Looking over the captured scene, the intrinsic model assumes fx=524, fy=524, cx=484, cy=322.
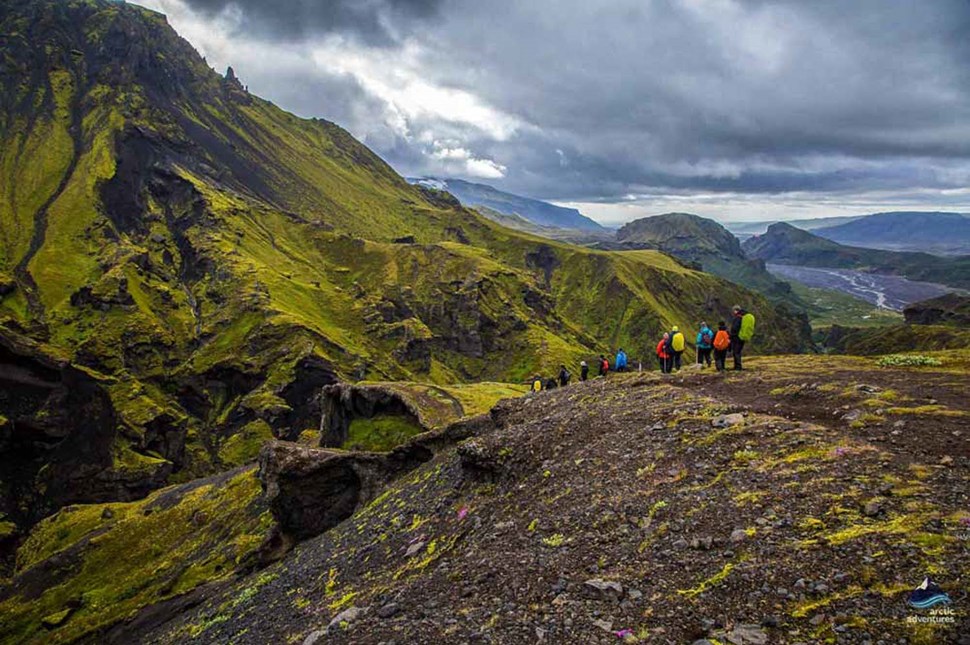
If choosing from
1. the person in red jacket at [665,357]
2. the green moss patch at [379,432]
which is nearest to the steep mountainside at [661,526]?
the person in red jacket at [665,357]

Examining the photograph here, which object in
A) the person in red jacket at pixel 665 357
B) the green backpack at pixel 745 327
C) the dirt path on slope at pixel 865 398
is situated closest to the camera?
the dirt path on slope at pixel 865 398

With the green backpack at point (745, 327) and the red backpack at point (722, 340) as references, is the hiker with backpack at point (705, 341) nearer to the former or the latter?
the red backpack at point (722, 340)

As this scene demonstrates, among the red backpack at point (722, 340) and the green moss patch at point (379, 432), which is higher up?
the red backpack at point (722, 340)

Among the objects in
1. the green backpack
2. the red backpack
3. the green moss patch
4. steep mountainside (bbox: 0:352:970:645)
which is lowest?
the green moss patch

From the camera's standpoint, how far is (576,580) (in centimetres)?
1348

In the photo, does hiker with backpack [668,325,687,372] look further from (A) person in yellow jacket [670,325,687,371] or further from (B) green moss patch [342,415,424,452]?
(B) green moss patch [342,415,424,452]

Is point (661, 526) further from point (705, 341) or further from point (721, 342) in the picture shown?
point (705, 341)

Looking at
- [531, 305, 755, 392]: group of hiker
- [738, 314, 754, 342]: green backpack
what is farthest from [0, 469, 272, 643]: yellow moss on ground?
[738, 314, 754, 342]: green backpack

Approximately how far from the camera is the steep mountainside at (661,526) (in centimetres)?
1066

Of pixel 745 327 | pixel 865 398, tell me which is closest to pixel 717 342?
pixel 745 327

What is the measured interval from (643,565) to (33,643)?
2512 inches

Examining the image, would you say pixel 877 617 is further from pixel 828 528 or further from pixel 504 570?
pixel 504 570

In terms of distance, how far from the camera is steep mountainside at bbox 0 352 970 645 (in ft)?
35.0

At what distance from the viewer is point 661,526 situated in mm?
14625
